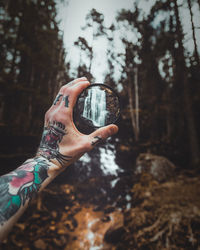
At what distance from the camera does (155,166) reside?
307 cm

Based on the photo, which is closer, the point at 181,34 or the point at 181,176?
the point at 181,34

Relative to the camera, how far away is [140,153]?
3.21 m

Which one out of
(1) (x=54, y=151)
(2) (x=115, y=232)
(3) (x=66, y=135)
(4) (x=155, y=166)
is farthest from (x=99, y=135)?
(4) (x=155, y=166)

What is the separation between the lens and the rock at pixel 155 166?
2.96 metres

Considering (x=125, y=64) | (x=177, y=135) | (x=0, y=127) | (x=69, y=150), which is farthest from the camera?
(x=0, y=127)

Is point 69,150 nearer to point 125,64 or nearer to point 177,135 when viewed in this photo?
point 125,64

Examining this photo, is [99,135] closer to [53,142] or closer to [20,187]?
[53,142]

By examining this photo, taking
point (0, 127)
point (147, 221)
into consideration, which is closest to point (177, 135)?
point (147, 221)

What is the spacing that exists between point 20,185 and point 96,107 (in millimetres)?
862

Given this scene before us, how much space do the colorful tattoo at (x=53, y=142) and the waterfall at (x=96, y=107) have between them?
284 mm

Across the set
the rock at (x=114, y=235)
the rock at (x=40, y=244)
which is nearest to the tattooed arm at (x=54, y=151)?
the rock at (x=114, y=235)

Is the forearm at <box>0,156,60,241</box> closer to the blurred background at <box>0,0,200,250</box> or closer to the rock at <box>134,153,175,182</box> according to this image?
the blurred background at <box>0,0,200,250</box>

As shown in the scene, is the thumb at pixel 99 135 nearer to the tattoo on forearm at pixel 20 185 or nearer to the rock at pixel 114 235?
the tattoo on forearm at pixel 20 185

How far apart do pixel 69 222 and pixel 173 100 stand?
336cm
